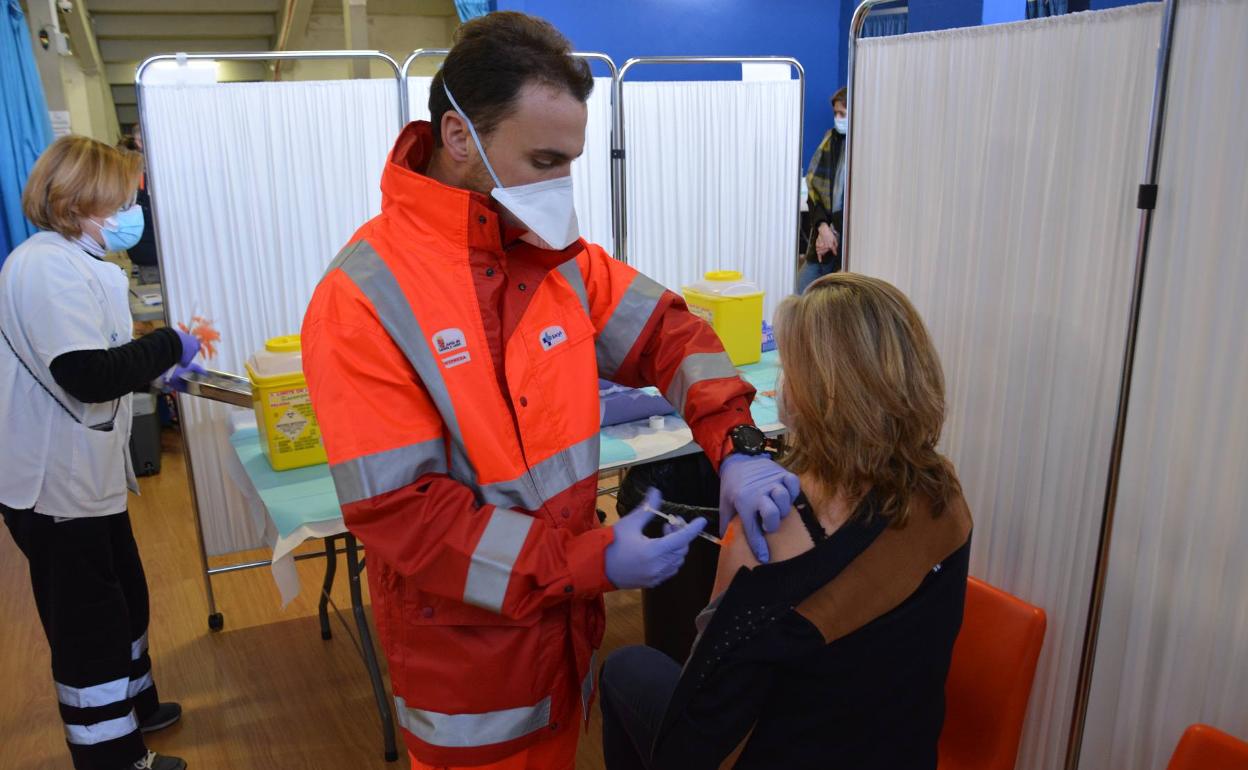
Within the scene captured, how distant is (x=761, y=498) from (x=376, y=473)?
50 centimetres

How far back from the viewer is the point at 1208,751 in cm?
129

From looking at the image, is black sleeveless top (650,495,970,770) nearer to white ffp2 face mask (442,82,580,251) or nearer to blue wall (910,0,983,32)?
white ffp2 face mask (442,82,580,251)

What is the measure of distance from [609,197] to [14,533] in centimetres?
216

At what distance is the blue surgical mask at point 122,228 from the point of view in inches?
85.9

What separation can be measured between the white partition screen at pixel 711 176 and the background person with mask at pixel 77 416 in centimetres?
181

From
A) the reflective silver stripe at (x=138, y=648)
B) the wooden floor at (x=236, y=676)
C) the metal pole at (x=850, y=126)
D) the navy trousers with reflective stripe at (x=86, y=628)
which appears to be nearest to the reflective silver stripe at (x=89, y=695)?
the navy trousers with reflective stripe at (x=86, y=628)

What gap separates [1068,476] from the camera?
5.11 ft

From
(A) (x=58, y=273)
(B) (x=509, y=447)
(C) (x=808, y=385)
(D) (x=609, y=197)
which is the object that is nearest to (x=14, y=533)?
(A) (x=58, y=273)

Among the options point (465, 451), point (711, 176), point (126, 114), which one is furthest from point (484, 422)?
point (126, 114)

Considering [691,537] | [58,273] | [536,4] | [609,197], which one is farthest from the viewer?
[536,4]

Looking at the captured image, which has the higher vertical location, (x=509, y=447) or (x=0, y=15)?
(x=0, y=15)

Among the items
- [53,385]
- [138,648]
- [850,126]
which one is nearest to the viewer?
[850,126]

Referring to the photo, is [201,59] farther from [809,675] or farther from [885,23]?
[885,23]

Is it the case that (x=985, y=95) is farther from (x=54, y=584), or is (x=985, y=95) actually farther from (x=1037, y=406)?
(x=54, y=584)
